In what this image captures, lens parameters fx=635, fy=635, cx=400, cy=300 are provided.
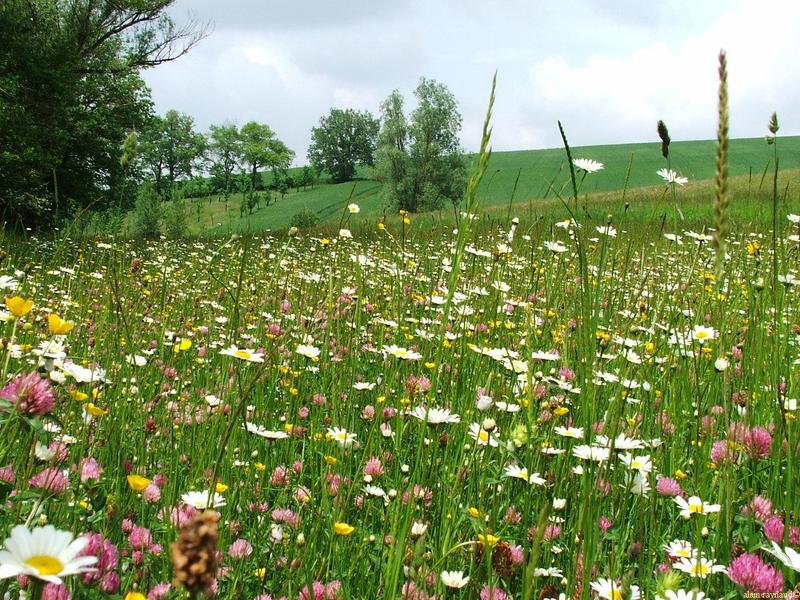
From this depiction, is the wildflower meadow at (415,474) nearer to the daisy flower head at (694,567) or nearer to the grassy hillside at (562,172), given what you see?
the daisy flower head at (694,567)

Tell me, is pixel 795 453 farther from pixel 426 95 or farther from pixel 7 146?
pixel 426 95

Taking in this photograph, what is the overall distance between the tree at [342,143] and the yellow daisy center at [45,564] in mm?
75396

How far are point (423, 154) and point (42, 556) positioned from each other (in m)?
41.4

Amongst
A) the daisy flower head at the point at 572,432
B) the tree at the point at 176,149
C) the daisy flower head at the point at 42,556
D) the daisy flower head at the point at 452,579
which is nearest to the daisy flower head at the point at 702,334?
the daisy flower head at the point at 572,432

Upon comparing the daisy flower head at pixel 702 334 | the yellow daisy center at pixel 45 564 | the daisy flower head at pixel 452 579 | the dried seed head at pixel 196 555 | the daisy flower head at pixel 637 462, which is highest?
the dried seed head at pixel 196 555

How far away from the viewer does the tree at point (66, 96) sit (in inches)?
479

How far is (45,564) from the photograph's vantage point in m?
0.64

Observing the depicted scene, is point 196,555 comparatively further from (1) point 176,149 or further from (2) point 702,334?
(1) point 176,149

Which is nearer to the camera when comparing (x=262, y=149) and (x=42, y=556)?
(x=42, y=556)

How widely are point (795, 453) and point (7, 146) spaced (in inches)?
559

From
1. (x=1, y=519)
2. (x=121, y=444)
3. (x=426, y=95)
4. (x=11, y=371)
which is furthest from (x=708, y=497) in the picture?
(x=426, y=95)

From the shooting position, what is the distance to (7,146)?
40.6 ft

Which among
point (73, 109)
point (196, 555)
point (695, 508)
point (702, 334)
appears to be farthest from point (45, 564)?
point (73, 109)

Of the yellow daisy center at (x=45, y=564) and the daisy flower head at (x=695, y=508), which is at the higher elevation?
the yellow daisy center at (x=45, y=564)
